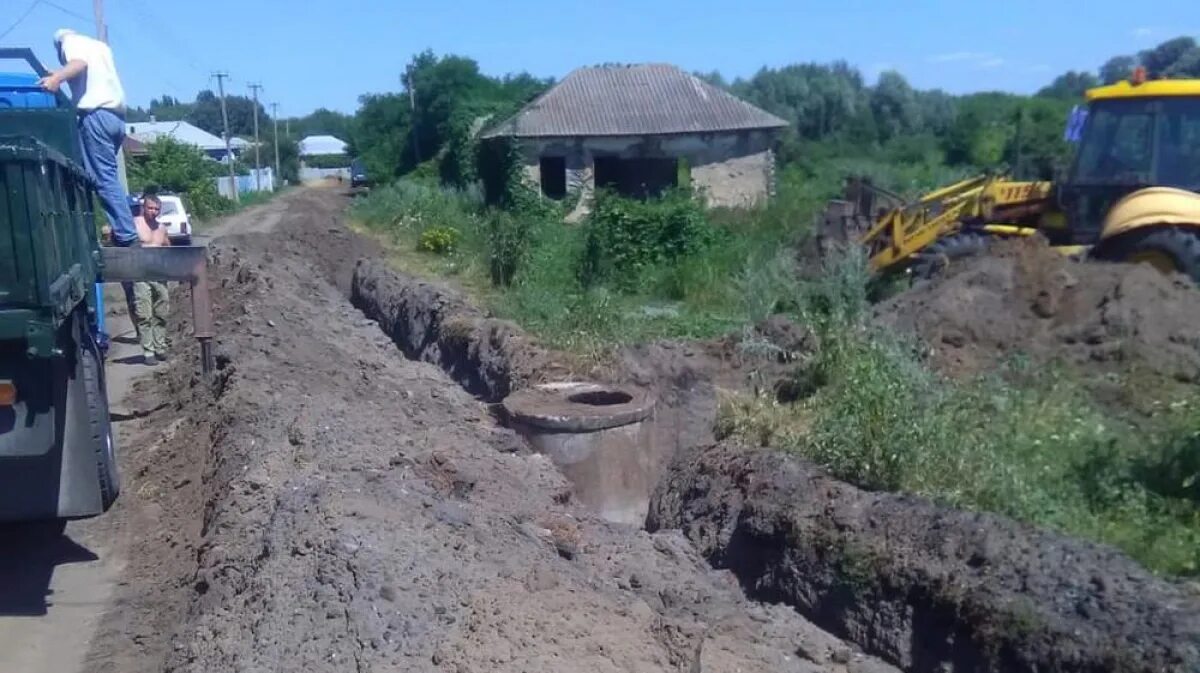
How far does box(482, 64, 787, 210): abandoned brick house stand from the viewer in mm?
31797

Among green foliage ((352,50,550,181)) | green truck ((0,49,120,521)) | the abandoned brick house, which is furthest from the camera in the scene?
green foliage ((352,50,550,181))

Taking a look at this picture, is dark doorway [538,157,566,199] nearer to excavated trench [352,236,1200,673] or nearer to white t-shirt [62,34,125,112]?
excavated trench [352,236,1200,673]

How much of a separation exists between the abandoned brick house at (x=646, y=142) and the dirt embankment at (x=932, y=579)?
23.5 meters

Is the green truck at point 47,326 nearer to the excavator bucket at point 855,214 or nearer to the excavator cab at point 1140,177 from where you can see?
the excavator cab at point 1140,177

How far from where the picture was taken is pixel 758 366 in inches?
441

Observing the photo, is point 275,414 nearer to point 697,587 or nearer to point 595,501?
point 595,501

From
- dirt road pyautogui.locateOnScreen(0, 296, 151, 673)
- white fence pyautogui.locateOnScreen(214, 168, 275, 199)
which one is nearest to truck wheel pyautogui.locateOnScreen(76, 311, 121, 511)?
dirt road pyautogui.locateOnScreen(0, 296, 151, 673)

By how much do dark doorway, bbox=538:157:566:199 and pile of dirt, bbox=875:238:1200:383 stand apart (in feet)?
65.7

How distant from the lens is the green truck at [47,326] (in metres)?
5.78

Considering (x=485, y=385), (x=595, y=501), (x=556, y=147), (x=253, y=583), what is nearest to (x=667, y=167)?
(x=556, y=147)

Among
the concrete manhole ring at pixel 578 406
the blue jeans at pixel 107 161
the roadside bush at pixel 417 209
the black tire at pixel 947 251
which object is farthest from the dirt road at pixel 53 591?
the roadside bush at pixel 417 209

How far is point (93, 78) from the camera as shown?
8.96m

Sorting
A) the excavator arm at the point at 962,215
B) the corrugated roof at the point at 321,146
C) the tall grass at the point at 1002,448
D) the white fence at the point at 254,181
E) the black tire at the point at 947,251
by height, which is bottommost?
the white fence at the point at 254,181

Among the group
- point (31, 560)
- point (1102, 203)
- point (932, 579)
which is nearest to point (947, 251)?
point (1102, 203)
